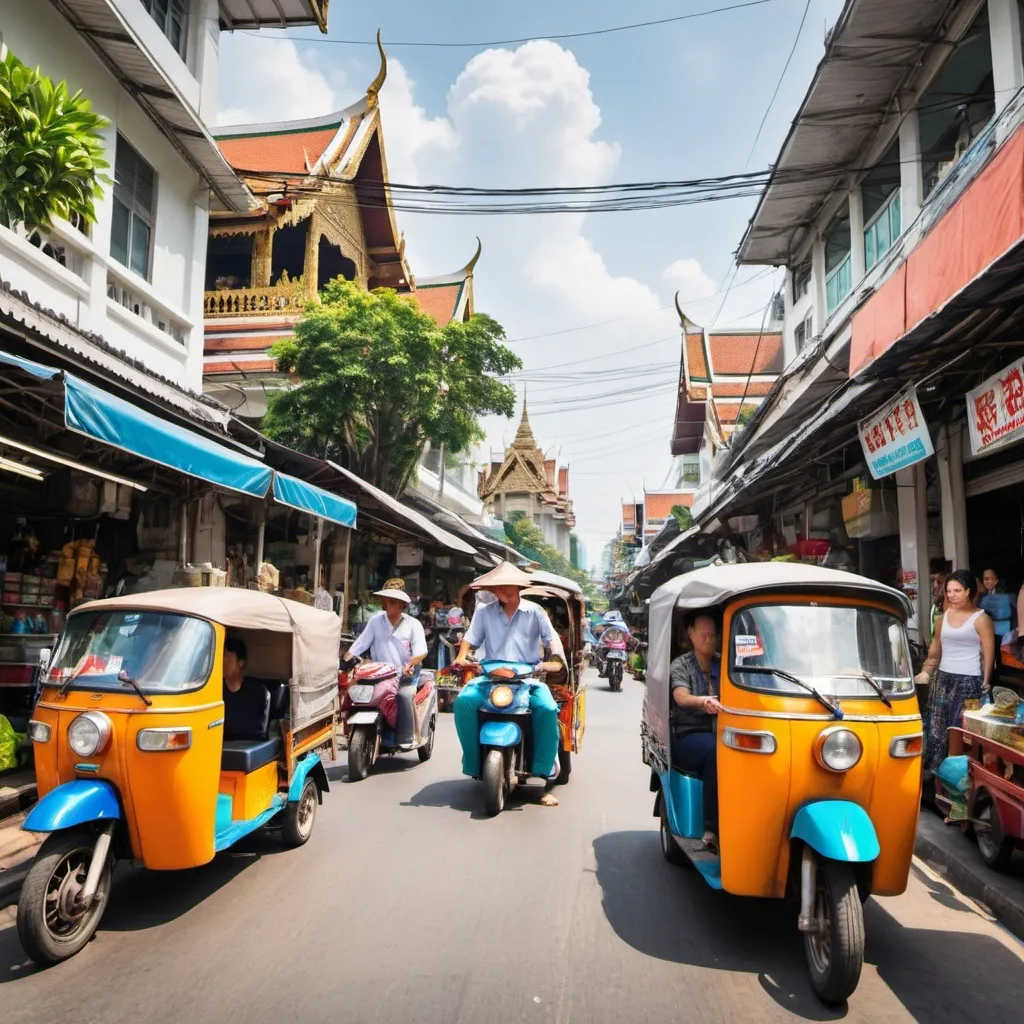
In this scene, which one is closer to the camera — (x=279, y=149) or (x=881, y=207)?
(x=881, y=207)

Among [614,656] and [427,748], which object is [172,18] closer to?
[427,748]

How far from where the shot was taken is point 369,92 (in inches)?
714

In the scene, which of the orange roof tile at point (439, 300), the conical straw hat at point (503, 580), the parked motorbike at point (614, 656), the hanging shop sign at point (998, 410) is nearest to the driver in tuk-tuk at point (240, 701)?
the conical straw hat at point (503, 580)

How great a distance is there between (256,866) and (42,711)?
5.15 feet

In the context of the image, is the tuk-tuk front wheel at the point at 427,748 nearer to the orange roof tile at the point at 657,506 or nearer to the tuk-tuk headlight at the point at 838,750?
the tuk-tuk headlight at the point at 838,750

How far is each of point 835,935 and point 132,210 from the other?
10.8m

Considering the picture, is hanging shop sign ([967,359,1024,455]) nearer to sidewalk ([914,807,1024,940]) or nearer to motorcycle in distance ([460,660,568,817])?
sidewalk ([914,807,1024,940])

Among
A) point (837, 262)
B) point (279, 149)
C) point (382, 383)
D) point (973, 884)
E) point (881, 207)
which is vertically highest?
point (279, 149)

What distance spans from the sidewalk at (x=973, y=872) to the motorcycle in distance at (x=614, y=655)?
1177cm

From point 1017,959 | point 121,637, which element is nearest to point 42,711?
point 121,637

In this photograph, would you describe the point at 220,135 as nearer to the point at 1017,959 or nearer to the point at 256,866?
the point at 256,866

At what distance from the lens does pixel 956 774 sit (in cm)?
520

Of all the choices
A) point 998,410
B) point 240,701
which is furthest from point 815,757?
point 998,410

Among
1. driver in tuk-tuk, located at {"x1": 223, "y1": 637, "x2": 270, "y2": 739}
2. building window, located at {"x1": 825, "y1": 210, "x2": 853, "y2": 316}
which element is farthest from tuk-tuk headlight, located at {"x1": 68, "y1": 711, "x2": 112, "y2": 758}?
building window, located at {"x1": 825, "y1": 210, "x2": 853, "y2": 316}
